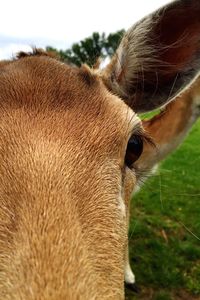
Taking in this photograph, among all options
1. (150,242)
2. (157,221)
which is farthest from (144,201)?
(150,242)

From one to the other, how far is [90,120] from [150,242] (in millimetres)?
6305

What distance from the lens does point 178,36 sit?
405 centimetres

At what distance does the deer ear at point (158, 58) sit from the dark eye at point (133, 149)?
2.11ft

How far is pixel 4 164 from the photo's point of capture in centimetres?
263

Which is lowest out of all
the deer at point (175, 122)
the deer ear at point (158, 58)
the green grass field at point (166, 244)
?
the green grass field at point (166, 244)

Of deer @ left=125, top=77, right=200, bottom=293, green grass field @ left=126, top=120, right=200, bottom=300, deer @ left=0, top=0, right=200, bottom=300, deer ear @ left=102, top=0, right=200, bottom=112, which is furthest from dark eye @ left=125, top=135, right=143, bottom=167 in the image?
deer @ left=125, top=77, right=200, bottom=293

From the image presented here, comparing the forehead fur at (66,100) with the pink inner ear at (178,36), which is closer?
the forehead fur at (66,100)

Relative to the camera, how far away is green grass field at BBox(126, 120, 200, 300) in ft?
25.0

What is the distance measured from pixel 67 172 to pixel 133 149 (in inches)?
35.1

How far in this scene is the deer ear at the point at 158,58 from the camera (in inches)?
152

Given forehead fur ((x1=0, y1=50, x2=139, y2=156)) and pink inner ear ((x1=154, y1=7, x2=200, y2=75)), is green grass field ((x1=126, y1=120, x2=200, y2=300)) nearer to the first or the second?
pink inner ear ((x1=154, y1=7, x2=200, y2=75))

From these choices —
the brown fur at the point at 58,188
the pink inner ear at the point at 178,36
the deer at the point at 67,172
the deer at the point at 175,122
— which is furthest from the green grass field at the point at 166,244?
the brown fur at the point at 58,188

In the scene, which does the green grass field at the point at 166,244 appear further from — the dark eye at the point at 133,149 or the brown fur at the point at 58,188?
the brown fur at the point at 58,188

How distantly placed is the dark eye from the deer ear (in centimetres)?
64
